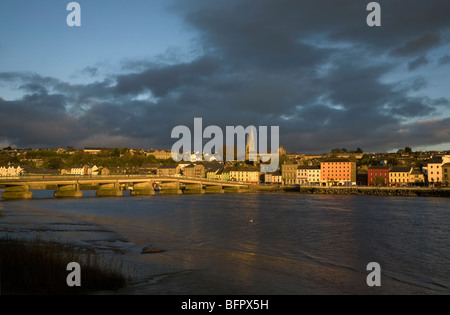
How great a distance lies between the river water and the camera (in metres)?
19.3

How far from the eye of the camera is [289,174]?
6752 inches

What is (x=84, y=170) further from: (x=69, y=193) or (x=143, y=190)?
(x=69, y=193)

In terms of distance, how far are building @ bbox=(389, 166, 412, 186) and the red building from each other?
1774 millimetres

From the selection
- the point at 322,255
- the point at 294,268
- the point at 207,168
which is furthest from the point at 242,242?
the point at 207,168

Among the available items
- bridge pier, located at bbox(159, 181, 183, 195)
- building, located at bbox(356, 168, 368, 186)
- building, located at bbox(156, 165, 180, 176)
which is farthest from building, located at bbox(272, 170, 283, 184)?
bridge pier, located at bbox(159, 181, 183, 195)

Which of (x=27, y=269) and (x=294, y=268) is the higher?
(x=27, y=269)

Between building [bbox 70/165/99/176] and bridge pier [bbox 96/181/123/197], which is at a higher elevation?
building [bbox 70/165/99/176]

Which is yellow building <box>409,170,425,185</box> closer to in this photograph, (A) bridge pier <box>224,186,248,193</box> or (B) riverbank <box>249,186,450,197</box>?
(B) riverbank <box>249,186,450,197</box>

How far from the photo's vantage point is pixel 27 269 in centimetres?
1542

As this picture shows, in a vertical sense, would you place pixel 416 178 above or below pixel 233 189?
above

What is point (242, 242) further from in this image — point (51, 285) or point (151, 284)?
point (51, 285)

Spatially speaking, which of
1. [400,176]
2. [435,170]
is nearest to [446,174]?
[435,170]

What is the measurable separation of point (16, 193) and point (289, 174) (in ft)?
378
